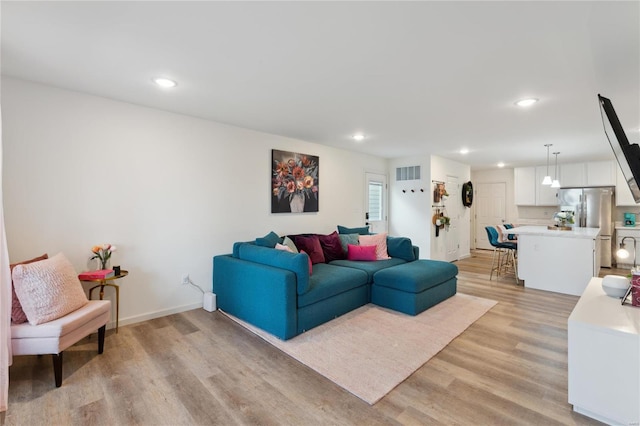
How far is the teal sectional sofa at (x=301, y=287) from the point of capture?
2.84 metres

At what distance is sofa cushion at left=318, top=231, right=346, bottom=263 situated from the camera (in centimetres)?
433

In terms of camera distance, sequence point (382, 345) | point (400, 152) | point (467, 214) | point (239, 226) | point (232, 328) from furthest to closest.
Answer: point (467, 214) → point (400, 152) → point (239, 226) → point (232, 328) → point (382, 345)

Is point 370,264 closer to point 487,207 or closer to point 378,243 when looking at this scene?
point 378,243

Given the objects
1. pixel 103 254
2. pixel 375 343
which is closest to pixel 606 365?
pixel 375 343

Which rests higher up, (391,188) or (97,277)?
(391,188)

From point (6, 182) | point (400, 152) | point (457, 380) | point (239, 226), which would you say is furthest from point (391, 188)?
point (6, 182)

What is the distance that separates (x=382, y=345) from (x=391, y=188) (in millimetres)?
4322

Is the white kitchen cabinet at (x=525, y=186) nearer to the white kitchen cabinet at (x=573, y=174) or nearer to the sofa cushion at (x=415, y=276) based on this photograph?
the white kitchen cabinet at (x=573, y=174)

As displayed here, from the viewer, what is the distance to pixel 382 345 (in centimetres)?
268

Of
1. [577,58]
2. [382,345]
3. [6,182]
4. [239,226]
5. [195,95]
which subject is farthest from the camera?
[239,226]

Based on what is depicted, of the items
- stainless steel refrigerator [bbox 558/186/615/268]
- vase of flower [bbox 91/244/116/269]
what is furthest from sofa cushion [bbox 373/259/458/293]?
stainless steel refrigerator [bbox 558/186/615/268]

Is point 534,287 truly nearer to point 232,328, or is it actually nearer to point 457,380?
point 457,380

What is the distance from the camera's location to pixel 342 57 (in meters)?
2.14

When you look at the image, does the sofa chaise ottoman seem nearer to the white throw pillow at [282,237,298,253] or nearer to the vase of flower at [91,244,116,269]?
the white throw pillow at [282,237,298,253]
